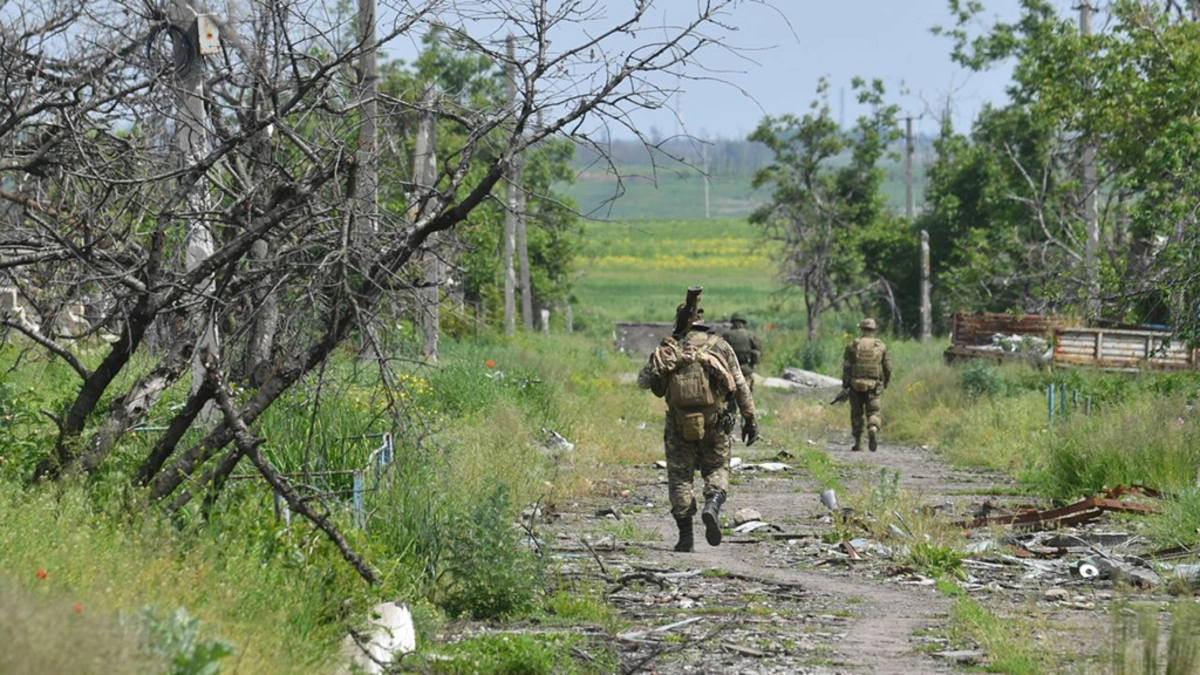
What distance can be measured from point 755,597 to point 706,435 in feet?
8.86

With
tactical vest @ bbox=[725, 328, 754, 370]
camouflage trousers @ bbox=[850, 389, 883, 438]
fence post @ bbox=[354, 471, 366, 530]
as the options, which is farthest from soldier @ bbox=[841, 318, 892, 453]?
fence post @ bbox=[354, 471, 366, 530]

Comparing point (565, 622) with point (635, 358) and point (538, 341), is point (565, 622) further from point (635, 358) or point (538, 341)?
point (635, 358)

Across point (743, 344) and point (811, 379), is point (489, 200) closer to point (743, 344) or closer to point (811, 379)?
point (743, 344)

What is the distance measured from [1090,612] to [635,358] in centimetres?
3509

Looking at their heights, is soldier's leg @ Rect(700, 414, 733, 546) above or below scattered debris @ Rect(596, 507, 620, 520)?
above

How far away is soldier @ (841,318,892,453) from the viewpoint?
72.1 ft

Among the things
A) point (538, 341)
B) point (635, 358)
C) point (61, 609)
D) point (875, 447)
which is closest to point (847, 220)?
point (635, 358)

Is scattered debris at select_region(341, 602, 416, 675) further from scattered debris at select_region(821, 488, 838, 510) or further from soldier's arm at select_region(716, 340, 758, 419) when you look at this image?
scattered debris at select_region(821, 488, 838, 510)

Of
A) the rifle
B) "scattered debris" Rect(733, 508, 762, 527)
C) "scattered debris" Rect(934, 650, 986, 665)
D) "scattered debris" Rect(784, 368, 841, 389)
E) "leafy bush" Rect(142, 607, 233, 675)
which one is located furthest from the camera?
"scattered debris" Rect(784, 368, 841, 389)

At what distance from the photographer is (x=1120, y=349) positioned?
25.9m

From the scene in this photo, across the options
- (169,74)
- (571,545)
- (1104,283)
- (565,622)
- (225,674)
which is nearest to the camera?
(225,674)

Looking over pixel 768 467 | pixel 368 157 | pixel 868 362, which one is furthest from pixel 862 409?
pixel 368 157

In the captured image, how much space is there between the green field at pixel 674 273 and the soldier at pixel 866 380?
46.8 meters

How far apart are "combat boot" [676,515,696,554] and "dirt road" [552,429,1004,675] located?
10cm
